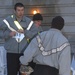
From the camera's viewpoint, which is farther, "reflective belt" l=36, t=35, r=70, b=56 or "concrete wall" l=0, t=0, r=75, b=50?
"concrete wall" l=0, t=0, r=75, b=50

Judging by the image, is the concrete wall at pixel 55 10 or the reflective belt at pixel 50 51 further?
the concrete wall at pixel 55 10

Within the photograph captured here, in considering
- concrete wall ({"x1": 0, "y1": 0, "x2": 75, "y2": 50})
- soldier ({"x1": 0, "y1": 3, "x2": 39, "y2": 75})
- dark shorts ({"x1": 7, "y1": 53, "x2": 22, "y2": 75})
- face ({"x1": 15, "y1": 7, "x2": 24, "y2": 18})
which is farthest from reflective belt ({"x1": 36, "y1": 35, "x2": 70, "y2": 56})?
concrete wall ({"x1": 0, "y1": 0, "x2": 75, "y2": 50})

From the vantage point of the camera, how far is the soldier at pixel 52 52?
17.3ft

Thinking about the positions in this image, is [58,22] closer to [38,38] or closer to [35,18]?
[38,38]

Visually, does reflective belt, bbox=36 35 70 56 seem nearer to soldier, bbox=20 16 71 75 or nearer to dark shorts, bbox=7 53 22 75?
soldier, bbox=20 16 71 75

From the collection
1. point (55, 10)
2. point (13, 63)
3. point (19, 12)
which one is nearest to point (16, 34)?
point (19, 12)

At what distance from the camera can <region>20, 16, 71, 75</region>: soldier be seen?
529cm

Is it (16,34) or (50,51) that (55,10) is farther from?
(50,51)

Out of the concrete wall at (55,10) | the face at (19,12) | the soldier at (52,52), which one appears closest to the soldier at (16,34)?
the face at (19,12)

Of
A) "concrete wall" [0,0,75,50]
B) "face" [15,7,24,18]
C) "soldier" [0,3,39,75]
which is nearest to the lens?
"soldier" [0,3,39,75]

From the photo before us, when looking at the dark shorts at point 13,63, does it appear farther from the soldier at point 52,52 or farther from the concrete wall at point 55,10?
the concrete wall at point 55,10

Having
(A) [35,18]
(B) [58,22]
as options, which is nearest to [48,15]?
(A) [35,18]

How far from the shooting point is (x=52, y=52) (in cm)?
531

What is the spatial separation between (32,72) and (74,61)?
1640mm
